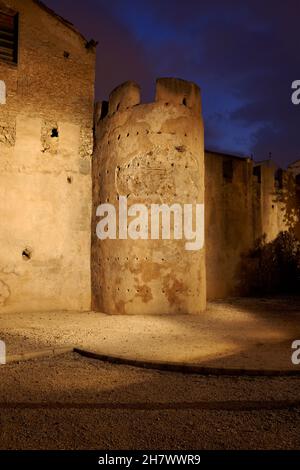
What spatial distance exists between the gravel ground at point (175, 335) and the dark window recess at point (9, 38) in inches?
240

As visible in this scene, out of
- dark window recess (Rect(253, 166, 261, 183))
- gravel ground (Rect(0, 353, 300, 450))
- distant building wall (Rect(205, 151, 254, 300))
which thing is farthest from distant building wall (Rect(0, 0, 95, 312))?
dark window recess (Rect(253, 166, 261, 183))

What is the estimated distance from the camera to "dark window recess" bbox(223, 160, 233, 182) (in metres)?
12.3

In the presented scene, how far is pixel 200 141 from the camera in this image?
937cm

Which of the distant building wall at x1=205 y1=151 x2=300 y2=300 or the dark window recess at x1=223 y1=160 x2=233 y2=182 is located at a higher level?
the dark window recess at x1=223 y1=160 x2=233 y2=182

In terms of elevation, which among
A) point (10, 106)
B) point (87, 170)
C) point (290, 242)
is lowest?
point (290, 242)

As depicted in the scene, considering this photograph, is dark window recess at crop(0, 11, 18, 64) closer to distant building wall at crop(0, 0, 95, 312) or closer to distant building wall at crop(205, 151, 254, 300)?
distant building wall at crop(0, 0, 95, 312)

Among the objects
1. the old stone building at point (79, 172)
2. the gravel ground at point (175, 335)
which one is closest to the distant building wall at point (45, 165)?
the old stone building at point (79, 172)

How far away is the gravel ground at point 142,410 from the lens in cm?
276

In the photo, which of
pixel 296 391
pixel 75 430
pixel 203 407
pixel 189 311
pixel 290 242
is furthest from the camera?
pixel 290 242

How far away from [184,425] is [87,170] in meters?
→ 7.80

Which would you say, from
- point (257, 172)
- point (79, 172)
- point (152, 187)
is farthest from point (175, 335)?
point (257, 172)

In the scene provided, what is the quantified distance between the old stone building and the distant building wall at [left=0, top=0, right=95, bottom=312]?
0.9 inches

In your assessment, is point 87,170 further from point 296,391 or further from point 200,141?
point 296,391
